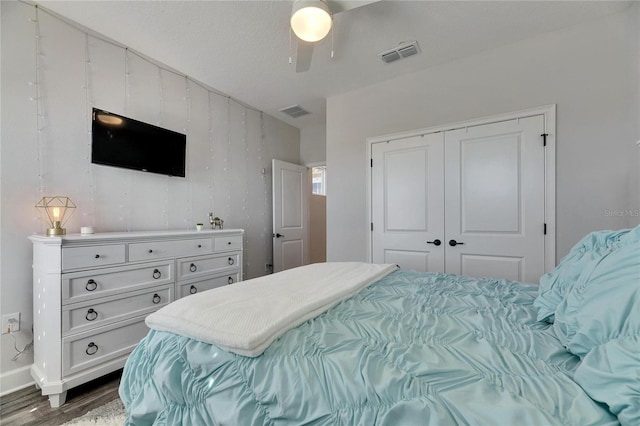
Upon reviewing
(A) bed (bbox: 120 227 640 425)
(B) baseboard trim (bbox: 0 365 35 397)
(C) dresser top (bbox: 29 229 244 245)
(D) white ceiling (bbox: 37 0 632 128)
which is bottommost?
(B) baseboard trim (bbox: 0 365 35 397)

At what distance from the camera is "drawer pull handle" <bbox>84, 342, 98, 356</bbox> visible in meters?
1.77

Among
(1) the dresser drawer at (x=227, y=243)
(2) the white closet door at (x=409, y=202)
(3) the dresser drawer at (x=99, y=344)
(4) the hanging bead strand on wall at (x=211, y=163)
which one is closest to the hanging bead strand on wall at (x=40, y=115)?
(3) the dresser drawer at (x=99, y=344)

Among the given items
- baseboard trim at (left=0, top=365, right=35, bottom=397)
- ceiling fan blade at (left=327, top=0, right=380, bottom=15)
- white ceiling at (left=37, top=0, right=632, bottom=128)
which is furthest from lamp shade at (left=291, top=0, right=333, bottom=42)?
baseboard trim at (left=0, top=365, right=35, bottom=397)

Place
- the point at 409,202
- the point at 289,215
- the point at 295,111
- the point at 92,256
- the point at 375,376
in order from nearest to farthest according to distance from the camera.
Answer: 1. the point at 375,376
2. the point at 92,256
3. the point at 409,202
4. the point at 295,111
5. the point at 289,215

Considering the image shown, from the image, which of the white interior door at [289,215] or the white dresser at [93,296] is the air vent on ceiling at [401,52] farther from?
the white dresser at [93,296]

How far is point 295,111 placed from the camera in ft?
12.7

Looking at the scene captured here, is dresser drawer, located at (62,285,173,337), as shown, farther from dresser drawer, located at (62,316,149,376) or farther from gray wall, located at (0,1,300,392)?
gray wall, located at (0,1,300,392)

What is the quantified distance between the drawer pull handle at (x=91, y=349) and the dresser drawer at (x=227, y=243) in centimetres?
110

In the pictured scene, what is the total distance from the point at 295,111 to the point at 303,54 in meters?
1.86

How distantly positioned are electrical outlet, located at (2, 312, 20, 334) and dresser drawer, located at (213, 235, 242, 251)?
1.36m

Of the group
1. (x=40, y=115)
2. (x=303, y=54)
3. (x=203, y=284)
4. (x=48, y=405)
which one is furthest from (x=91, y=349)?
(x=303, y=54)

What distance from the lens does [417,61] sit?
8.83ft

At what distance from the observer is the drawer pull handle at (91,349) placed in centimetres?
177

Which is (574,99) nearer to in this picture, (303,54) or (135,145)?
(303,54)
